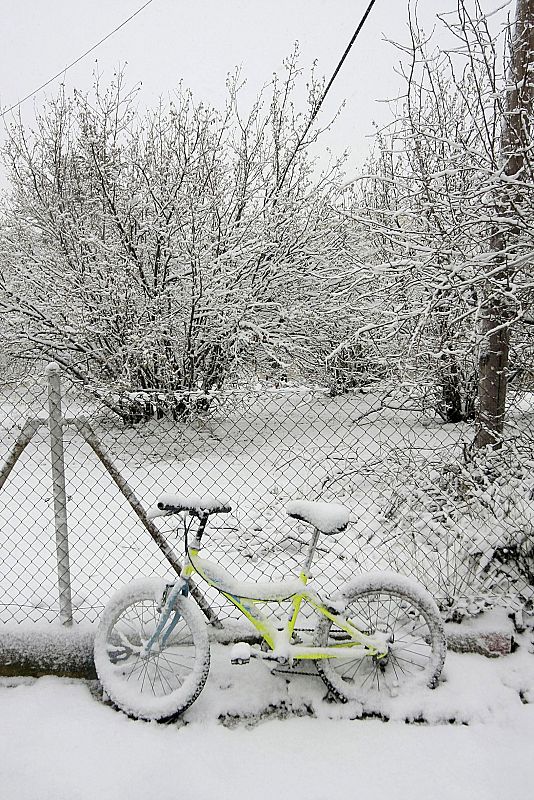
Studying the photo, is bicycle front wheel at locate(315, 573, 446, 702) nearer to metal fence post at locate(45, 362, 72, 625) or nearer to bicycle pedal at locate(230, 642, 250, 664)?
bicycle pedal at locate(230, 642, 250, 664)

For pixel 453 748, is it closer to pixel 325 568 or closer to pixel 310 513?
pixel 310 513

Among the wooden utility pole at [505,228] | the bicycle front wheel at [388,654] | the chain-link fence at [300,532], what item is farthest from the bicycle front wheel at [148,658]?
the wooden utility pole at [505,228]

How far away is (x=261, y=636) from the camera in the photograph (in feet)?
8.91

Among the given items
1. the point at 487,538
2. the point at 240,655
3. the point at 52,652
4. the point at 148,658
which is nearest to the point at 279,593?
the point at 240,655

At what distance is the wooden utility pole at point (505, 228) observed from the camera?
11.2ft

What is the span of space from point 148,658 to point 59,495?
0.87 metres

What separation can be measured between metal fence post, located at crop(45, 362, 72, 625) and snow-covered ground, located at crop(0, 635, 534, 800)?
1.20 feet

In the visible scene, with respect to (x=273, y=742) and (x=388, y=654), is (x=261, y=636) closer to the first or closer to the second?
(x=273, y=742)

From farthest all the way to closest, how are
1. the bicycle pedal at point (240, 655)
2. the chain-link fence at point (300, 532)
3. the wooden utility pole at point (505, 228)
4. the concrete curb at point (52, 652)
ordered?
1. the wooden utility pole at point (505, 228)
2. the chain-link fence at point (300, 532)
3. the concrete curb at point (52, 652)
4. the bicycle pedal at point (240, 655)

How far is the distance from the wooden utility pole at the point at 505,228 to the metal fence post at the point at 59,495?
2369mm

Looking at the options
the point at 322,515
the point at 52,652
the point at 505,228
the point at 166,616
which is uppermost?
the point at 505,228

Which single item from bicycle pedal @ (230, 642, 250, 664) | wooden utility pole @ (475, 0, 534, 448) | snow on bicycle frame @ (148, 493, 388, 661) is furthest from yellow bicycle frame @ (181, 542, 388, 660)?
wooden utility pole @ (475, 0, 534, 448)

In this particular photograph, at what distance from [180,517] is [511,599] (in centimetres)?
173

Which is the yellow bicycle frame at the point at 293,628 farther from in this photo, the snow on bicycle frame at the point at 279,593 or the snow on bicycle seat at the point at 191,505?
the snow on bicycle seat at the point at 191,505
